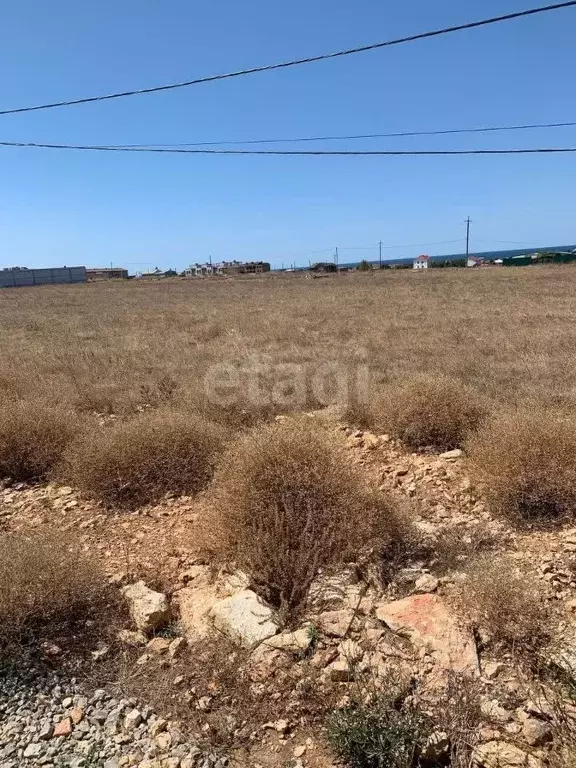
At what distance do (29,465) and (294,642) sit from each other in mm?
3501

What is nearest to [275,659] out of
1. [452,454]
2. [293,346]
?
[452,454]

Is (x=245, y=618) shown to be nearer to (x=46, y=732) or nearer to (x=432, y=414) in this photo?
(x=46, y=732)

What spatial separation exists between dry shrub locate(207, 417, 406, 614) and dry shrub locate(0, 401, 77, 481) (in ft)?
7.09

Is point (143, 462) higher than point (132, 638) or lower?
higher

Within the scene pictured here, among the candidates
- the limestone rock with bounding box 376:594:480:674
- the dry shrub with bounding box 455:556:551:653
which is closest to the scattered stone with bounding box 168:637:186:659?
the limestone rock with bounding box 376:594:480:674

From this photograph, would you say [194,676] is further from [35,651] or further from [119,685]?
[35,651]

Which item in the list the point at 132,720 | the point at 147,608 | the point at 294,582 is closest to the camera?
the point at 132,720

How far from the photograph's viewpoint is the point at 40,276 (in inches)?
2749

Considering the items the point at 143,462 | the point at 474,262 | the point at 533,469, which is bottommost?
the point at 143,462

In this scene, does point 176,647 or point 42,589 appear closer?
point 176,647

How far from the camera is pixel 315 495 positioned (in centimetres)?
361

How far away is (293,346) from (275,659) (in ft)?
29.0

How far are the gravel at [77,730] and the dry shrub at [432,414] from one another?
11.6ft

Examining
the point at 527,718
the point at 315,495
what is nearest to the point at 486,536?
the point at 315,495
